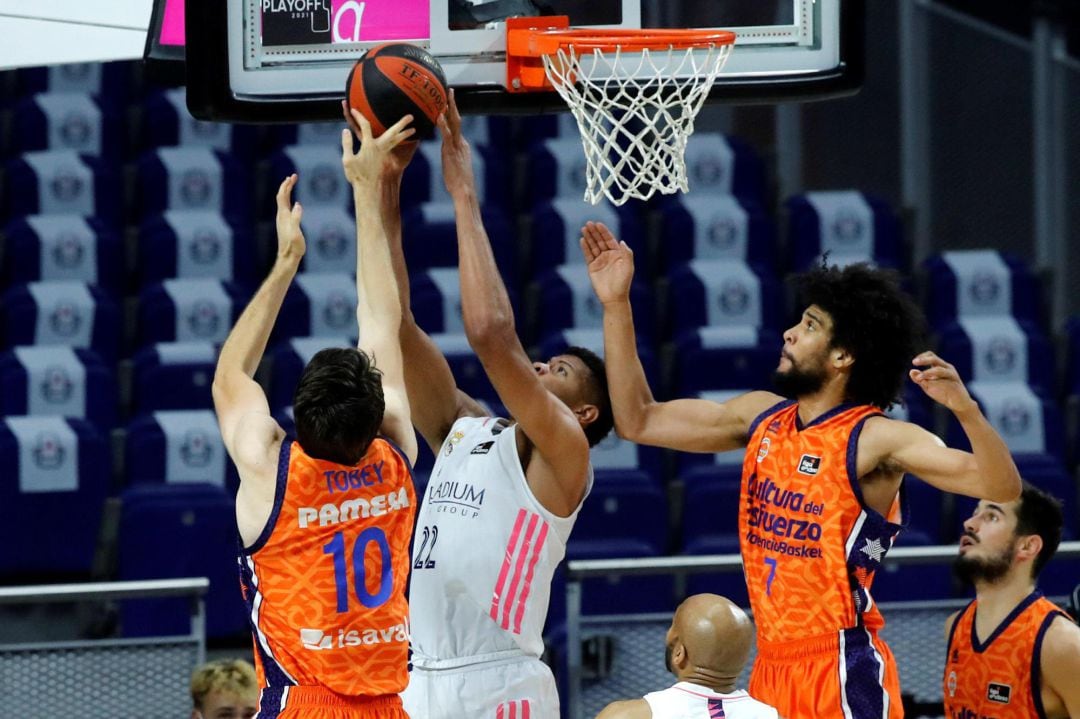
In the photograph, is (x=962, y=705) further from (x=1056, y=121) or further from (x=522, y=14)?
(x=1056, y=121)

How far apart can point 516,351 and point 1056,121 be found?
21.0 ft

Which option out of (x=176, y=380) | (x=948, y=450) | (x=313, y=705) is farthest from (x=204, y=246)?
(x=948, y=450)

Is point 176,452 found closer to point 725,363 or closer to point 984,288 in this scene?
point 725,363

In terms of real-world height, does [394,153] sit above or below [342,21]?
below

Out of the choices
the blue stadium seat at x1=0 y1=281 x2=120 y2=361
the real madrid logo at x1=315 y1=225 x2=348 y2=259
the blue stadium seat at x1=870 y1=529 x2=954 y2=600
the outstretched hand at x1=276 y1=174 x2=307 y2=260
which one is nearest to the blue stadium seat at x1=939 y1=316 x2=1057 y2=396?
the blue stadium seat at x1=870 y1=529 x2=954 y2=600

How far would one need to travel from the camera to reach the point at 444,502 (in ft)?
15.6

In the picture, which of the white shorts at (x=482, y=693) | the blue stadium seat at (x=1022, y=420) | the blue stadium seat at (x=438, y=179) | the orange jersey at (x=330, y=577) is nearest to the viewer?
the orange jersey at (x=330, y=577)

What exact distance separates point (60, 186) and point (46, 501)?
2.77 meters

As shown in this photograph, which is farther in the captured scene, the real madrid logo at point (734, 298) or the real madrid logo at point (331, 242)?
the real madrid logo at point (331, 242)

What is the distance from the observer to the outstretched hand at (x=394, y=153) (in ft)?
14.7

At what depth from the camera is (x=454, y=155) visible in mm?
4445

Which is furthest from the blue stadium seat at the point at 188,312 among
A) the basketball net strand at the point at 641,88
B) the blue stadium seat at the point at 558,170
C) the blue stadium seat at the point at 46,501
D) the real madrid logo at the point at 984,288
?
the basketball net strand at the point at 641,88

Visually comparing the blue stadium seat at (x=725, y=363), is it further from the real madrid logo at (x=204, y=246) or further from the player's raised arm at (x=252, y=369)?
the player's raised arm at (x=252, y=369)

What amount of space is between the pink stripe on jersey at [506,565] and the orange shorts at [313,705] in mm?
582
